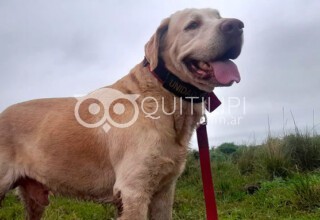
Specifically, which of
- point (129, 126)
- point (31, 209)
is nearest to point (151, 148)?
point (129, 126)

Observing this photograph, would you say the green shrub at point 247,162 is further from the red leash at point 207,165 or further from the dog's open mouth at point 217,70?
the dog's open mouth at point 217,70

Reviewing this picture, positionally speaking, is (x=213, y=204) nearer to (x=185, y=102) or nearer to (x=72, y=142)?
(x=185, y=102)

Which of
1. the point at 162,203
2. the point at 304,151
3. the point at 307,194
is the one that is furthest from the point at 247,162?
the point at 162,203

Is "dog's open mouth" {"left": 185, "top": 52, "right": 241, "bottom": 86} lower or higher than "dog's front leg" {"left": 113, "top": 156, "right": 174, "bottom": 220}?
higher

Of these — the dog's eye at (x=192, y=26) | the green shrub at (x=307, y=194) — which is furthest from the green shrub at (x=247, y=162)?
the dog's eye at (x=192, y=26)

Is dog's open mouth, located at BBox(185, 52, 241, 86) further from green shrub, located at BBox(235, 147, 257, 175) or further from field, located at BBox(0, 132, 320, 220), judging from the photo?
green shrub, located at BBox(235, 147, 257, 175)

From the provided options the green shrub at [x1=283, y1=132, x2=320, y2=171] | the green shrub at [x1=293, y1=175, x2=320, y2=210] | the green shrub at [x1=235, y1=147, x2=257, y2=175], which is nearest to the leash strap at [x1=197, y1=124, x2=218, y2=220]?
the green shrub at [x1=293, y1=175, x2=320, y2=210]

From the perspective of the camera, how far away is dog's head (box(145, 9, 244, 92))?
3.48 metres

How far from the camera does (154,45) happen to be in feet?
12.1

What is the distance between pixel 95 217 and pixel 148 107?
132 inches

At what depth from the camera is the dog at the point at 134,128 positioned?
11.3 feet

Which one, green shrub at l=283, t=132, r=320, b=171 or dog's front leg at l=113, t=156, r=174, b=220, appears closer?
dog's front leg at l=113, t=156, r=174, b=220

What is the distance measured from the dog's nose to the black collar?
1.79ft

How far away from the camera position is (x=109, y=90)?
3.93 metres
